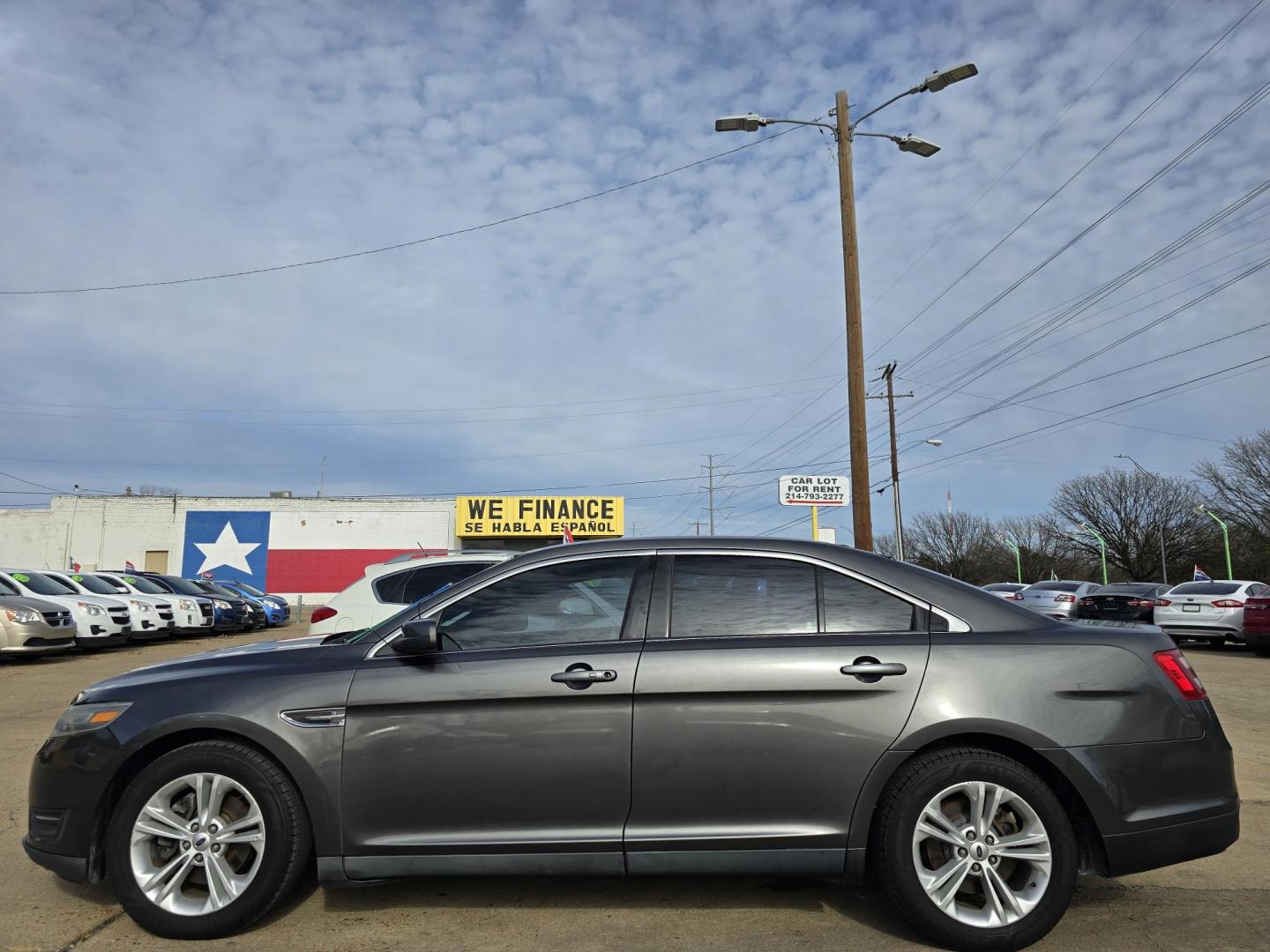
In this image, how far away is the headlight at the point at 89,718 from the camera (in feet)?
12.0

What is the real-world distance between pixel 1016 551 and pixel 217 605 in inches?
2326

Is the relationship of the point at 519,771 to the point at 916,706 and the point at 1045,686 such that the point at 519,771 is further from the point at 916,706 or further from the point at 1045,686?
the point at 1045,686

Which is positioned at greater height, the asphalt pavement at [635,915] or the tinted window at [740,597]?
the tinted window at [740,597]

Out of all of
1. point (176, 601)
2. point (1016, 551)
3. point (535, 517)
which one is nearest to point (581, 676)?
point (176, 601)

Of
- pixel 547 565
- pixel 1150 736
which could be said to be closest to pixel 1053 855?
pixel 1150 736

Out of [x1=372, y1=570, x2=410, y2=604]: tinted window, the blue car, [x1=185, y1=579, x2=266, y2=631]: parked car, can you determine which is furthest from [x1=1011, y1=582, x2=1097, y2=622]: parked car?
the blue car

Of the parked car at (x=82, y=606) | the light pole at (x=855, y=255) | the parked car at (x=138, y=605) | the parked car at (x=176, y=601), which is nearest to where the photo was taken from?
the light pole at (x=855, y=255)

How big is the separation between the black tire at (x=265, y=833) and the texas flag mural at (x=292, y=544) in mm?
41521

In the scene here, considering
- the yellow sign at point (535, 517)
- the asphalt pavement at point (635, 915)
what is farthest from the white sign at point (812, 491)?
the yellow sign at point (535, 517)

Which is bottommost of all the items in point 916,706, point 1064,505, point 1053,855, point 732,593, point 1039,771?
point 1053,855

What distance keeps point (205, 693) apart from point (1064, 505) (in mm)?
74783

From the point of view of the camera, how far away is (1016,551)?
2625 inches

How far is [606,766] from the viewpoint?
3469 mm

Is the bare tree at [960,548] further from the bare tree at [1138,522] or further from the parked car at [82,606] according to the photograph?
the parked car at [82,606]
